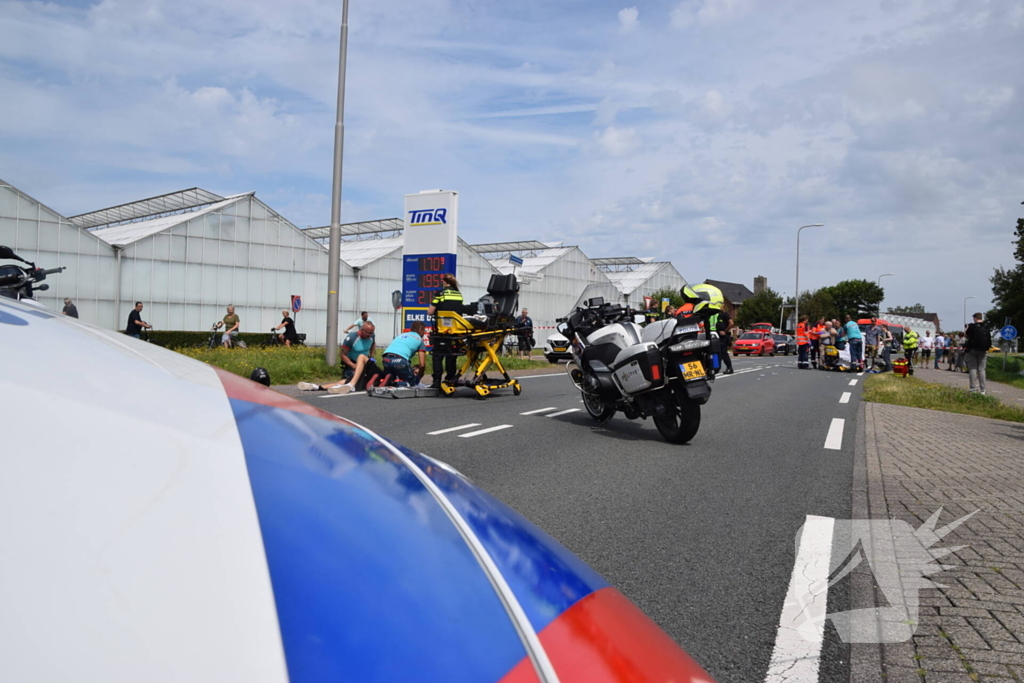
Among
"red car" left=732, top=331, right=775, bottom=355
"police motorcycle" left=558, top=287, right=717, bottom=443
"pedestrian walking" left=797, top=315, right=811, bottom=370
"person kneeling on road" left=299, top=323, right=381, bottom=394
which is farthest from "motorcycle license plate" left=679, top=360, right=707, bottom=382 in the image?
"red car" left=732, top=331, right=775, bottom=355

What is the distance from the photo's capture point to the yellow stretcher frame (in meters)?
12.8

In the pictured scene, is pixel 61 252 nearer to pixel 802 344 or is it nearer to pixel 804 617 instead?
pixel 802 344

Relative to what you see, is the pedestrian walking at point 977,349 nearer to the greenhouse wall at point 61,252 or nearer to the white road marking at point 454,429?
the white road marking at point 454,429

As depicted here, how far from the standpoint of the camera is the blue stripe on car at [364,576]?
1.01 meters

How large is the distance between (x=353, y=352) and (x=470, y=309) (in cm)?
234

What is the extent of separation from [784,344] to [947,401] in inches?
1516

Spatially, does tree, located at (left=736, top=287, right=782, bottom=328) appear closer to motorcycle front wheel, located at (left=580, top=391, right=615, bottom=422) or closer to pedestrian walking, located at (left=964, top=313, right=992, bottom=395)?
pedestrian walking, located at (left=964, top=313, right=992, bottom=395)

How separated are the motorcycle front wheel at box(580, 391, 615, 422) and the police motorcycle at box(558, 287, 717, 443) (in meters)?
0.03

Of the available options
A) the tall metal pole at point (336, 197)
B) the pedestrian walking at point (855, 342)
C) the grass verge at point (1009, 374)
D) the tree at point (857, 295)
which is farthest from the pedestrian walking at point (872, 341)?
the tree at point (857, 295)

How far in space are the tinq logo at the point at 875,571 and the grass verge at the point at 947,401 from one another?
358 inches

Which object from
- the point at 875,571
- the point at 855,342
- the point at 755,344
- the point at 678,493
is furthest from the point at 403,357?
the point at 755,344

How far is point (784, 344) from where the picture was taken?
52.3 m

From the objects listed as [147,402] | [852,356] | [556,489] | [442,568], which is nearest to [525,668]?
[442,568]

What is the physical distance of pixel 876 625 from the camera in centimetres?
338
